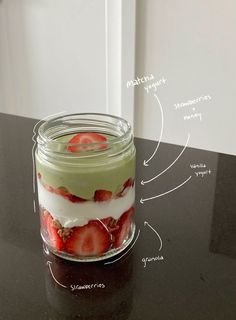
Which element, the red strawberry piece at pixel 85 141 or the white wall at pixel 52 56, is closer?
the red strawberry piece at pixel 85 141

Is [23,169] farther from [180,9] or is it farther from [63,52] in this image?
[63,52]

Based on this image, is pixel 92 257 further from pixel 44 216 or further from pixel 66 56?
pixel 66 56

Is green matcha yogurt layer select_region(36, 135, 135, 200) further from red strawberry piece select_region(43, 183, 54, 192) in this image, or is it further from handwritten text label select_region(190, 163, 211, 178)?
handwritten text label select_region(190, 163, 211, 178)

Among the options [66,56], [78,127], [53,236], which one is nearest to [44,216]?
[53,236]

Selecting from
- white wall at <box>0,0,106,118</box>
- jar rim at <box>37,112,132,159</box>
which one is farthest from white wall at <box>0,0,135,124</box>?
jar rim at <box>37,112,132,159</box>

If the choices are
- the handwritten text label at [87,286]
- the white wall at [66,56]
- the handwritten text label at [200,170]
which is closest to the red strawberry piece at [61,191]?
the handwritten text label at [87,286]

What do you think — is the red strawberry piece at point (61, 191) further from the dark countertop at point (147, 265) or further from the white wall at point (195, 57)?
the white wall at point (195, 57)

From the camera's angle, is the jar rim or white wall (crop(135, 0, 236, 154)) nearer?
the jar rim
